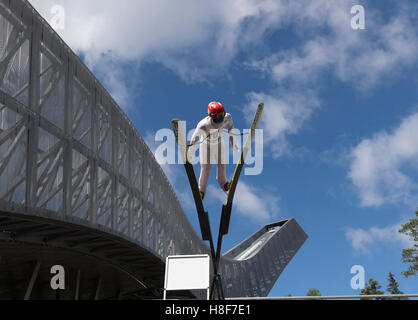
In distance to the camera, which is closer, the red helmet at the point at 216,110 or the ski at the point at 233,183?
the red helmet at the point at 216,110

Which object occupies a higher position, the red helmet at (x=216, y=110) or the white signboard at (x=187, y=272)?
the red helmet at (x=216, y=110)

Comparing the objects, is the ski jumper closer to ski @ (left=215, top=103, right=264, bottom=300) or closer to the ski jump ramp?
ski @ (left=215, top=103, right=264, bottom=300)

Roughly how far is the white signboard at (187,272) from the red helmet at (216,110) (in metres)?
3.43

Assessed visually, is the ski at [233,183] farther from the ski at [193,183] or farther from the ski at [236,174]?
the ski at [193,183]

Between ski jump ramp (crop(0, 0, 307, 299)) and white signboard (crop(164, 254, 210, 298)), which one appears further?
ski jump ramp (crop(0, 0, 307, 299))

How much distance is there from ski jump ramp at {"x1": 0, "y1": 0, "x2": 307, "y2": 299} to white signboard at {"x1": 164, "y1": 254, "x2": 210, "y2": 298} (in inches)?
403

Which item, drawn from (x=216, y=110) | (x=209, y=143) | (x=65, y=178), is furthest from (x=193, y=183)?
(x=65, y=178)

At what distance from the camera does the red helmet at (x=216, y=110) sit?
1294 centimetres

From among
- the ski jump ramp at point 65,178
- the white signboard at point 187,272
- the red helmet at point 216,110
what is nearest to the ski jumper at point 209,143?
the red helmet at point 216,110

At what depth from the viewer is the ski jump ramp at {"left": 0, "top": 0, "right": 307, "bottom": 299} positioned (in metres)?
22.0

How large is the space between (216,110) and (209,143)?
0.88 m

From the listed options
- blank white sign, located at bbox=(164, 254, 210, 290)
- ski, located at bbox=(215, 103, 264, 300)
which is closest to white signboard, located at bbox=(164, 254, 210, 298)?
blank white sign, located at bbox=(164, 254, 210, 290)

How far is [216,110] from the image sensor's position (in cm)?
1293
